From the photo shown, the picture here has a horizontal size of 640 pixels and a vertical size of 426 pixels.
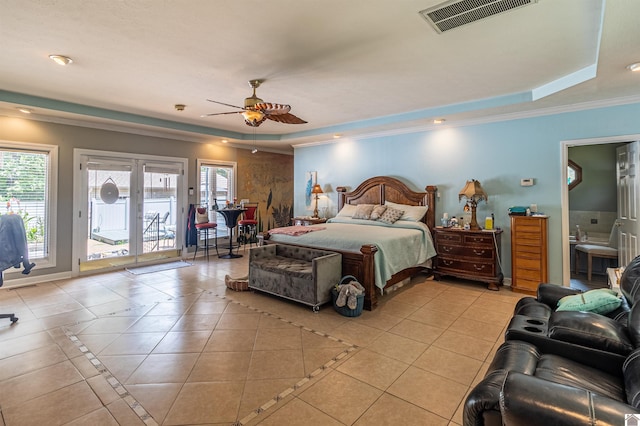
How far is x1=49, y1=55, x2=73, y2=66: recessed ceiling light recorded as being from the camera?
310 cm

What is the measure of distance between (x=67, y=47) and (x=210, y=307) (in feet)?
10.2

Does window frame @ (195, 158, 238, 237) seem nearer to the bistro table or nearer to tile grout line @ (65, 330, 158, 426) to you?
the bistro table

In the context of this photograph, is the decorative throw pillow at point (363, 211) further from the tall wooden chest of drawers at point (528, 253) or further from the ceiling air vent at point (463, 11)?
the ceiling air vent at point (463, 11)

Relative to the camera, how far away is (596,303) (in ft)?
6.82

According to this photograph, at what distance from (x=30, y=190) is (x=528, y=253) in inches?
301

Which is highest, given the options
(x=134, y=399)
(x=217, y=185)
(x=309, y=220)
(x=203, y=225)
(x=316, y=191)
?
(x=217, y=185)

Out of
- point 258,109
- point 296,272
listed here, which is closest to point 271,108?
point 258,109

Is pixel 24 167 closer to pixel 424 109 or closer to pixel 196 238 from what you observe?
pixel 196 238

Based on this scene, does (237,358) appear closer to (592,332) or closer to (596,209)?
(592,332)

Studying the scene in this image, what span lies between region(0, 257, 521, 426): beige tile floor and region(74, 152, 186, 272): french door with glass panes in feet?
4.64

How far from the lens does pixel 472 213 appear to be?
16.3 ft

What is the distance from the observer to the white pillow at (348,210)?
6173mm

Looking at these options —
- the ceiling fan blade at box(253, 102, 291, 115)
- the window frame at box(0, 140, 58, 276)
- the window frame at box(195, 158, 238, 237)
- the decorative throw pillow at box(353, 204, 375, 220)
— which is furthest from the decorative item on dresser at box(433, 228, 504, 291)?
the window frame at box(0, 140, 58, 276)

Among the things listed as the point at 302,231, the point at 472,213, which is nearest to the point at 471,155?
the point at 472,213
